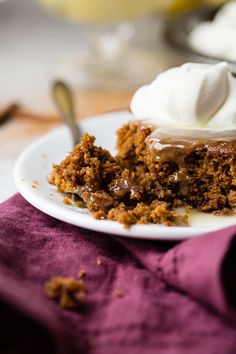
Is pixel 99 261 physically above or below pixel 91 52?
above

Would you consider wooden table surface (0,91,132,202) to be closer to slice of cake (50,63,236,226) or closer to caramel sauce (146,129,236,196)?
slice of cake (50,63,236,226)

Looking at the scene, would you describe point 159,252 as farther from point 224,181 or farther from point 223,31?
point 223,31

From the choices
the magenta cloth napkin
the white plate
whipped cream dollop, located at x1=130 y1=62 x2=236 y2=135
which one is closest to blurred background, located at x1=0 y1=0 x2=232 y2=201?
the white plate

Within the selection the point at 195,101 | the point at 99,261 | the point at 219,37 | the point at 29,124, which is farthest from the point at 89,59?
the point at 99,261

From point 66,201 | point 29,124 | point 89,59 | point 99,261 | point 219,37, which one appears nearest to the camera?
point 99,261

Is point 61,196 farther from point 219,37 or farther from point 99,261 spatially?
point 219,37
